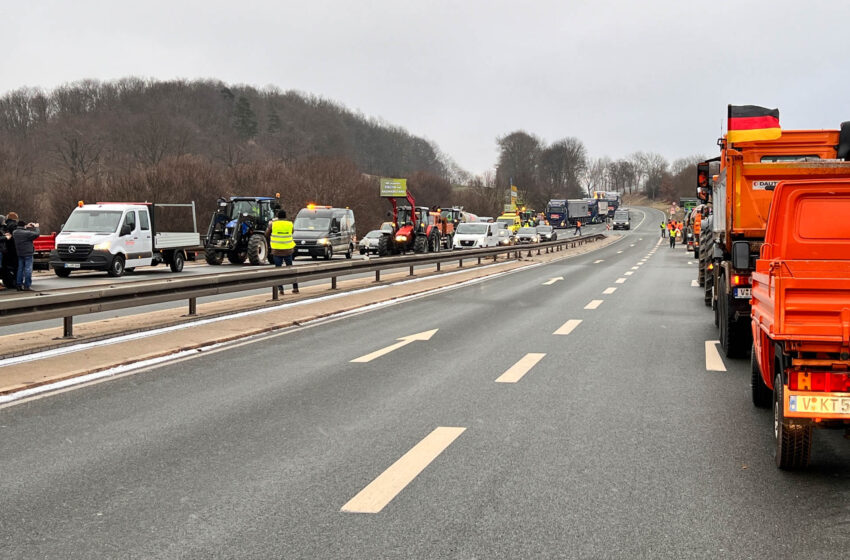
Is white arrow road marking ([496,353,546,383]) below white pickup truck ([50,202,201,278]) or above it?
below

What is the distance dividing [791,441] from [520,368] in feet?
13.8

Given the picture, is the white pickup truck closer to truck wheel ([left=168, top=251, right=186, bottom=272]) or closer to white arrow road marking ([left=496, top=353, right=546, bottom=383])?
truck wheel ([left=168, top=251, right=186, bottom=272])

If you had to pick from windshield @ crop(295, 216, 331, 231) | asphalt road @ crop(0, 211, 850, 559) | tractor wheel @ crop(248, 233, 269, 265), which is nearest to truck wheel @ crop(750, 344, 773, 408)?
asphalt road @ crop(0, 211, 850, 559)

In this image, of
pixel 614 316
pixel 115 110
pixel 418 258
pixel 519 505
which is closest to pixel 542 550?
pixel 519 505

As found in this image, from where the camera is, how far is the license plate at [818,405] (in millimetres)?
4691

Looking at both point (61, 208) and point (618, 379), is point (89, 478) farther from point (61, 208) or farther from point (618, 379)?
point (61, 208)

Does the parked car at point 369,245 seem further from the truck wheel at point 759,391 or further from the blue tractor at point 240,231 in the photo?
the truck wheel at point 759,391

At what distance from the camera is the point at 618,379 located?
8.41 meters

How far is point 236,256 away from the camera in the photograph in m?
32.2

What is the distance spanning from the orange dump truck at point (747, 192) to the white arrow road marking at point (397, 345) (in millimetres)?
3962

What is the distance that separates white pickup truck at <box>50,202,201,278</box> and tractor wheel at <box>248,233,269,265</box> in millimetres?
3674

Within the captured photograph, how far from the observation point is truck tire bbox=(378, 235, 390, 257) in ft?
123

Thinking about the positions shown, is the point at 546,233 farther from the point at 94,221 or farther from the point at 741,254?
the point at 741,254

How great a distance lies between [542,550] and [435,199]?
123m
